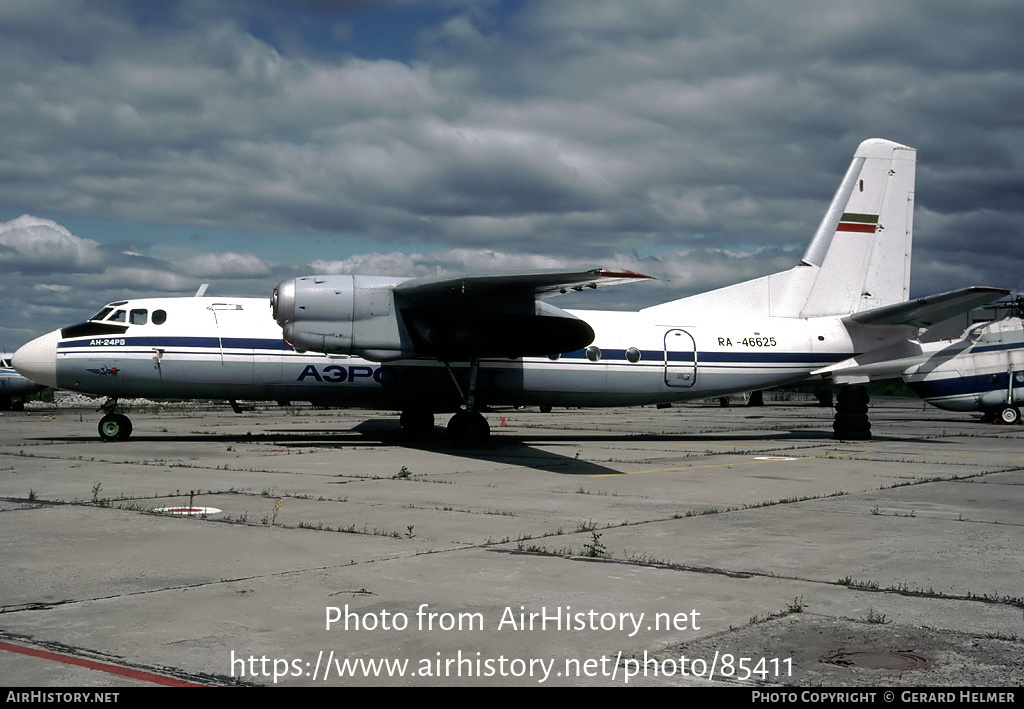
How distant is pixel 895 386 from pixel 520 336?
69.0m

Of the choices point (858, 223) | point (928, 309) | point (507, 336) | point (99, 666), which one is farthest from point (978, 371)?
point (99, 666)

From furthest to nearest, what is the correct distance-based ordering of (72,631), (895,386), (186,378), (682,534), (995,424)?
(895,386) → (995,424) → (186,378) → (682,534) → (72,631)

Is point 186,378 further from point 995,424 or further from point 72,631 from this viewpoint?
point 995,424

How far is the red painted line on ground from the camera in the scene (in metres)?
4.36

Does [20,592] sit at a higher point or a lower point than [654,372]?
lower

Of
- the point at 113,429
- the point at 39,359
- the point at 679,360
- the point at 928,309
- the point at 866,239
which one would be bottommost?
the point at 113,429

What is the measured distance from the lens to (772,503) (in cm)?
1128

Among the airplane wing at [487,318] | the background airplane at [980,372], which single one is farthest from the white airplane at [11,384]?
the background airplane at [980,372]

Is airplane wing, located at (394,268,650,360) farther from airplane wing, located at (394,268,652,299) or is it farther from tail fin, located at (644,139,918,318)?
tail fin, located at (644,139,918,318)

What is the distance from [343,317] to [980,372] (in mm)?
22937

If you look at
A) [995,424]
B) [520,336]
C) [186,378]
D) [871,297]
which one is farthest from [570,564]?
[995,424]

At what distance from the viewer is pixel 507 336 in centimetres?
1969

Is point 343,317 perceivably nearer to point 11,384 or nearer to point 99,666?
point 99,666

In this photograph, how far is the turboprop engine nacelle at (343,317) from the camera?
18094 mm
